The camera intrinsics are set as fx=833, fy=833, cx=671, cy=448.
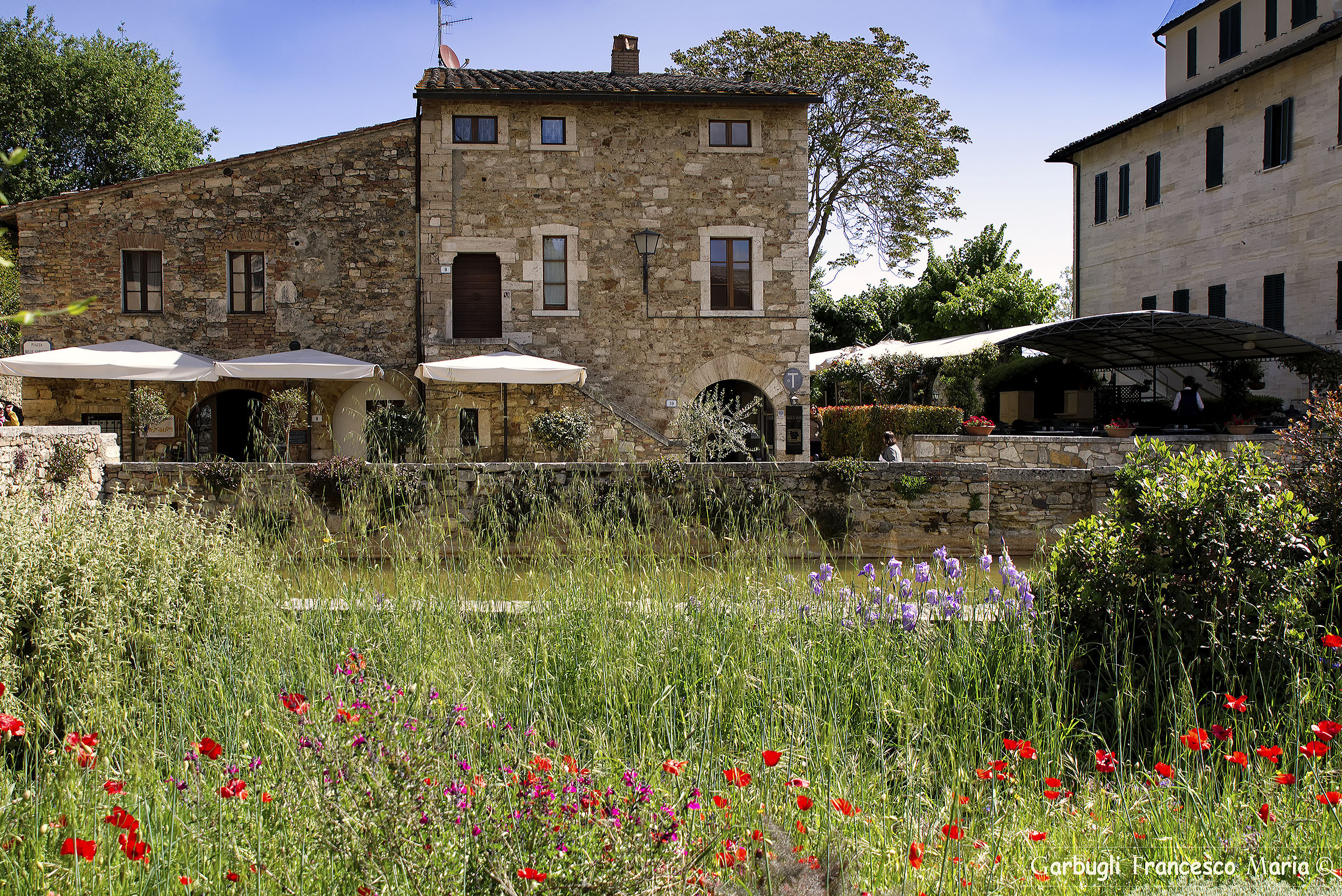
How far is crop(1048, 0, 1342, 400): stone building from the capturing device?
15.7 m

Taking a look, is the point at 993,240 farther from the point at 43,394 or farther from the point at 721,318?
the point at 43,394

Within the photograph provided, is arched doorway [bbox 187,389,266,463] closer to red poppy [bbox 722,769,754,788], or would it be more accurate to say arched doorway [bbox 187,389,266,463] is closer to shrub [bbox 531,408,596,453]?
shrub [bbox 531,408,596,453]

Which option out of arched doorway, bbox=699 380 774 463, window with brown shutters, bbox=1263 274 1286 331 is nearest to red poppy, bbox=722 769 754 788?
arched doorway, bbox=699 380 774 463

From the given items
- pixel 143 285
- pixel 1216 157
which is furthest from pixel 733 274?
pixel 1216 157

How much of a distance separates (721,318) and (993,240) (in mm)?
17646

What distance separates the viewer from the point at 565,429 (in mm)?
13602

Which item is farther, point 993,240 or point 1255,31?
point 993,240

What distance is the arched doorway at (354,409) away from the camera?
49.7ft

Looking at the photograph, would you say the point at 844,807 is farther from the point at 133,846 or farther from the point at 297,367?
the point at 297,367

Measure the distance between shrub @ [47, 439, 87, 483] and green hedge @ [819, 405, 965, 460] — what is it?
10.7m

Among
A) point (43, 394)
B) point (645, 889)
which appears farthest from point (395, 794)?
point (43, 394)

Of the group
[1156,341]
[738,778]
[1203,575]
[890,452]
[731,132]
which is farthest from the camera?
[1156,341]

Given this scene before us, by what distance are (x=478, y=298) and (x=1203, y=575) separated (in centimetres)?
1343

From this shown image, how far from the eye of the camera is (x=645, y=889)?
1781 millimetres
